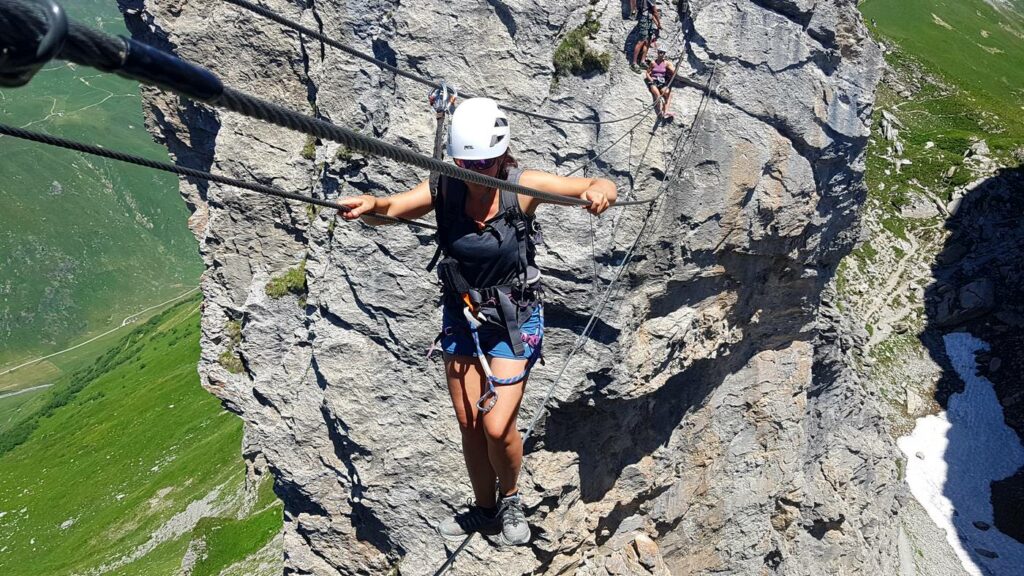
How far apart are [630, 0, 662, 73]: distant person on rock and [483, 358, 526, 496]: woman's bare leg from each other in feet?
26.1

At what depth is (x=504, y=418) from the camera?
25.2 ft

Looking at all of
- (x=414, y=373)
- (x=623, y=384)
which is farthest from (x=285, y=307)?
(x=623, y=384)

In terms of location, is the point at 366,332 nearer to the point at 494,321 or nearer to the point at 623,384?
the point at 623,384

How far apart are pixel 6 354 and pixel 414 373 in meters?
156

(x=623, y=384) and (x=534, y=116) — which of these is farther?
(x=623, y=384)

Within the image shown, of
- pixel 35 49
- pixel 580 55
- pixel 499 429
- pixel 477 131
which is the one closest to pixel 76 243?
pixel 580 55

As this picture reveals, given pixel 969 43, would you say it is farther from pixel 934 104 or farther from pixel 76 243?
pixel 76 243

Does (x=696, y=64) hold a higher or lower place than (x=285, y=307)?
higher

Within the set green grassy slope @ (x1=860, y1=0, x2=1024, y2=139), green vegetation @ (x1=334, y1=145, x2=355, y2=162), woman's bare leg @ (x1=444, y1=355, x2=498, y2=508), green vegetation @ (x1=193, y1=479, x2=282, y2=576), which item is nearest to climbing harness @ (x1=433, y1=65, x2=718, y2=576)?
woman's bare leg @ (x1=444, y1=355, x2=498, y2=508)

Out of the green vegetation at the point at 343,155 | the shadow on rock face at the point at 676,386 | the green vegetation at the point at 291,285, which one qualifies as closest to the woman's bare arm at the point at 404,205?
the green vegetation at the point at 343,155

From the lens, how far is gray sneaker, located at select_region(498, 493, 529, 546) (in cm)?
873

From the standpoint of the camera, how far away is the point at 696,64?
13758 mm

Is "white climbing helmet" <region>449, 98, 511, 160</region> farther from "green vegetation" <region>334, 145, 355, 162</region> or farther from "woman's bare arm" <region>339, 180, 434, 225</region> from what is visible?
"green vegetation" <region>334, 145, 355, 162</region>

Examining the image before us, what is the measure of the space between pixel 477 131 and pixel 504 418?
3139 millimetres
